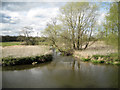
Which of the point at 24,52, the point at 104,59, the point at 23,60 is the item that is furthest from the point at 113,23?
the point at 24,52

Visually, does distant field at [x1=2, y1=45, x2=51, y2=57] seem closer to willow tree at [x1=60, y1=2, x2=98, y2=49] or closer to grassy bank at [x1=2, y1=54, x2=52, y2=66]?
grassy bank at [x1=2, y1=54, x2=52, y2=66]

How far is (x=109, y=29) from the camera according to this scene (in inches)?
328

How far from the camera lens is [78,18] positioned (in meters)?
12.7

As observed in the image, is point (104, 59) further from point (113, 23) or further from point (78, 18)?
point (78, 18)

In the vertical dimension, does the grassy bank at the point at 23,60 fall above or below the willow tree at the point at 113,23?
below

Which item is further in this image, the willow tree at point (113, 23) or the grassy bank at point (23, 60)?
the grassy bank at point (23, 60)

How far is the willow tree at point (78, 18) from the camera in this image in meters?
12.1

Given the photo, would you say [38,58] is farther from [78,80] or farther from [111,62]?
[111,62]

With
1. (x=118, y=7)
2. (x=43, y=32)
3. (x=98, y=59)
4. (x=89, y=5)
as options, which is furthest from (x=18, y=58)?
(x=89, y=5)

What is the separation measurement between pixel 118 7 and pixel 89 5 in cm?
524

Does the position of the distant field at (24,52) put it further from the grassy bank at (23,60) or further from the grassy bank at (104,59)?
the grassy bank at (104,59)

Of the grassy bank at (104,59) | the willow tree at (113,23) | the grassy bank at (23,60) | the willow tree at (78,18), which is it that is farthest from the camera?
the willow tree at (78,18)

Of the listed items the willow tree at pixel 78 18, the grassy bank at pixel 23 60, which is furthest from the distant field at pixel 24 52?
the willow tree at pixel 78 18

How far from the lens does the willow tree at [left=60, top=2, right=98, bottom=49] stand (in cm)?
1206
